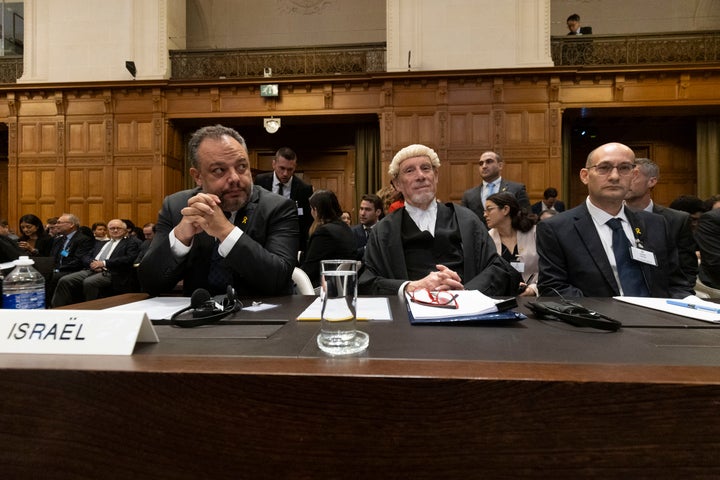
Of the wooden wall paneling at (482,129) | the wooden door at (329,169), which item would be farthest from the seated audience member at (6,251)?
the wooden wall paneling at (482,129)

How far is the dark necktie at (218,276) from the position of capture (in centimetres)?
156

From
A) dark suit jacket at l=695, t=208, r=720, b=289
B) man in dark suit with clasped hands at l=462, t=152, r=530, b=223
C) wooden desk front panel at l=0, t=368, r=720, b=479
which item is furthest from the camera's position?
man in dark suit with clasped hands at l=462, t=152, r=530, b=223

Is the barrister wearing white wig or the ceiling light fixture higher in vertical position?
the ceiling light fixture

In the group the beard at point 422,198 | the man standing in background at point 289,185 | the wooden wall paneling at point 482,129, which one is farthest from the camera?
the wooden wall paneling at point 482,129

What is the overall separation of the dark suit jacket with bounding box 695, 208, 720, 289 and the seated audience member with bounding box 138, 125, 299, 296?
288 cm

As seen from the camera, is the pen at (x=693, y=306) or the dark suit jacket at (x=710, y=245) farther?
the dark suit jacket at (x=710, y=245)

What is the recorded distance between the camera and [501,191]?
398 cm

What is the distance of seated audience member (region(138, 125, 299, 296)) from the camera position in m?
1.39

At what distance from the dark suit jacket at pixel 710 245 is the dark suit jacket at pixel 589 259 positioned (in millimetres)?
1351

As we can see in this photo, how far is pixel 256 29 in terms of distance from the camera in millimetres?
9164

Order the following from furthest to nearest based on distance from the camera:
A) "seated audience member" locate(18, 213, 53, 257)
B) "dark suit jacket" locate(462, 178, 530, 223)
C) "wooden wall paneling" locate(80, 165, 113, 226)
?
"wooden wall paneling" locate(80, 165, 113, 226) → "seated audience member" locate(18, 213, 53, 257) → "dark suit jacket" locate(462, 178, 530, 223)

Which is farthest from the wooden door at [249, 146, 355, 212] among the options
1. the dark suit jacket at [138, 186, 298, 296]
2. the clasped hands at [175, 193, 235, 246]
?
the clasped hands at [175, 193, 235, 246]

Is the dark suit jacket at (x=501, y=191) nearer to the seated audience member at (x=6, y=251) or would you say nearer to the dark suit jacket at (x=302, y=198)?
the dark suit jacket at (x=302, y=198)

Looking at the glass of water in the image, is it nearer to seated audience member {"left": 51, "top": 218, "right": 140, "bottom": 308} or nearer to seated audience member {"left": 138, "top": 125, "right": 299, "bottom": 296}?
seated audience member {"left": 138, "top": 125, "right": 299, "bottom": 296}
